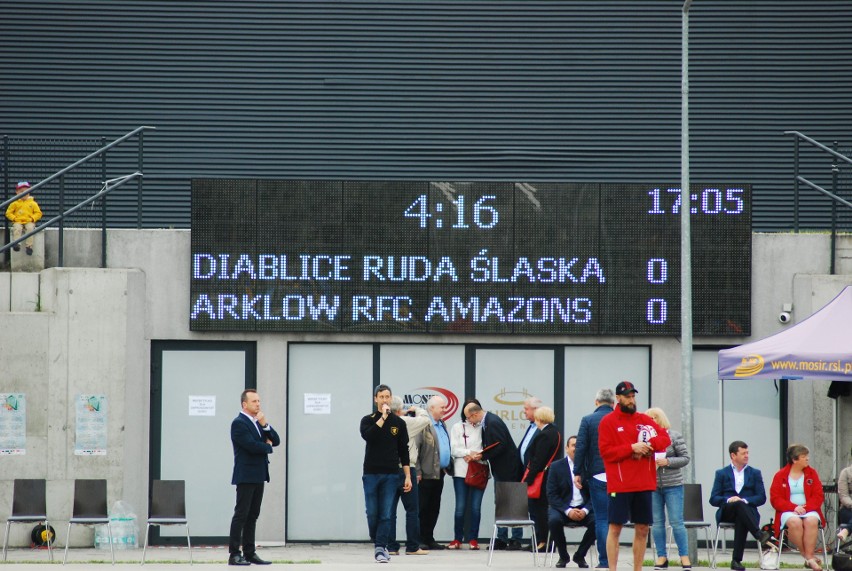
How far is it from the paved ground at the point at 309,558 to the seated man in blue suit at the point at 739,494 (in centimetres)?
54

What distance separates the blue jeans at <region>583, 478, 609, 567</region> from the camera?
1240 centimetres

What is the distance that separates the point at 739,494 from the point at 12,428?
28.2 ft

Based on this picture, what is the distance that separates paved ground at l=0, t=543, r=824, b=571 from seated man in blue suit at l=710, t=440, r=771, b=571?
1.79 feet

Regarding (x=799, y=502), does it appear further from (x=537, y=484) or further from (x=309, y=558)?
(x=309, y=558)

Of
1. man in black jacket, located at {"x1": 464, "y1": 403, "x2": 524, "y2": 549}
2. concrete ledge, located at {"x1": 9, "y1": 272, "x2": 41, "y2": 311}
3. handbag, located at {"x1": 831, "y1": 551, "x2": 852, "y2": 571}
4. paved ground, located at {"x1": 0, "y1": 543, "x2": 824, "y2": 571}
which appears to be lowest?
paved ground, located at {"x1": 0, "y1": 543, "x2": 824, "y2": 571}

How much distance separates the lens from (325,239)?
15.7 m

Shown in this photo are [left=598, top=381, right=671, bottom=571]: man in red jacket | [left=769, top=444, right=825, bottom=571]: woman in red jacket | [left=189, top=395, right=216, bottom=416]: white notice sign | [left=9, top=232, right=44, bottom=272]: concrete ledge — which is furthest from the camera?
[left=189, top=395, right=216, bottom=416]: white notice sign

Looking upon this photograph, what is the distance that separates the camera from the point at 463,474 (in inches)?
617

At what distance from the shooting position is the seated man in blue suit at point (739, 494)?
13.7 metres

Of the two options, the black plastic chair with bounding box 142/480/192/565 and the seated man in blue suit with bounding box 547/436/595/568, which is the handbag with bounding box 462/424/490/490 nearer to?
the seated man in blue suit with bounding box 547/436/595/568

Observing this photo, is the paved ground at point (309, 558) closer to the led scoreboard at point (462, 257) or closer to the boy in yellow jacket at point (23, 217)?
the led scoreboard at point (462, 257)

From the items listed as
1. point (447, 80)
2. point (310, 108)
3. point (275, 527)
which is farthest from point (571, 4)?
point (275, 527)

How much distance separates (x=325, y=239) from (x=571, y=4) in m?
8.61

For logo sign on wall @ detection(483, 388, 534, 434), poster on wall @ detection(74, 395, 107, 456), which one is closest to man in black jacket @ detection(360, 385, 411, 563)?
logo sign on wall @ detection(483, 388, 534, 434)
